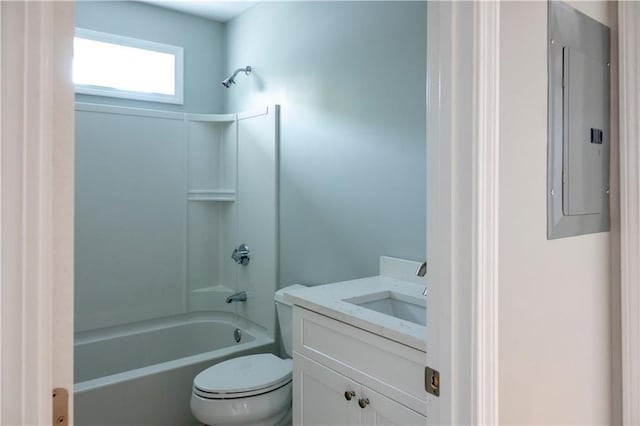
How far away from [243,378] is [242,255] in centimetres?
118

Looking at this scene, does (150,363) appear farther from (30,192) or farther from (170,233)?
(30,192)

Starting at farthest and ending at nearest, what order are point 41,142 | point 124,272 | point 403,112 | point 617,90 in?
point 124,272 → point 403,112 → point 617,90 → point 41,142

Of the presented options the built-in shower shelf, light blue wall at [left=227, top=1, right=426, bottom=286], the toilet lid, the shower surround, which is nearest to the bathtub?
the shower surround

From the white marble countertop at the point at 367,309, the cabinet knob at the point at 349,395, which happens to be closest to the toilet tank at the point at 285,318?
the white marble countertop at the point at 367,309

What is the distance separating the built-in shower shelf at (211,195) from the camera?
10.7ft

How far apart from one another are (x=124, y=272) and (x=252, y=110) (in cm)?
138

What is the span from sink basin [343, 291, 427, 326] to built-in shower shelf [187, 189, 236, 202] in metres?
1.80

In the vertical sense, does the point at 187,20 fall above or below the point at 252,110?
above

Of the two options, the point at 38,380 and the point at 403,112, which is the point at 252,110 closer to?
the point at 403,112

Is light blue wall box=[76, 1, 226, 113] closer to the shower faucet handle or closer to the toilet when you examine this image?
the shower faucet handle

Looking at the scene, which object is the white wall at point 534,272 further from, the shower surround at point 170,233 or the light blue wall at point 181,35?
the light blue wall at point 181,35

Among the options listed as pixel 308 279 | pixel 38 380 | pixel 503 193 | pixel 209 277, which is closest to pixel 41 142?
pixel 38 380

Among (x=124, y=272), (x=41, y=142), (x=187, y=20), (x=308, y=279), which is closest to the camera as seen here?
(x=41, y=142)

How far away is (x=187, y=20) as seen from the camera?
127 inches
